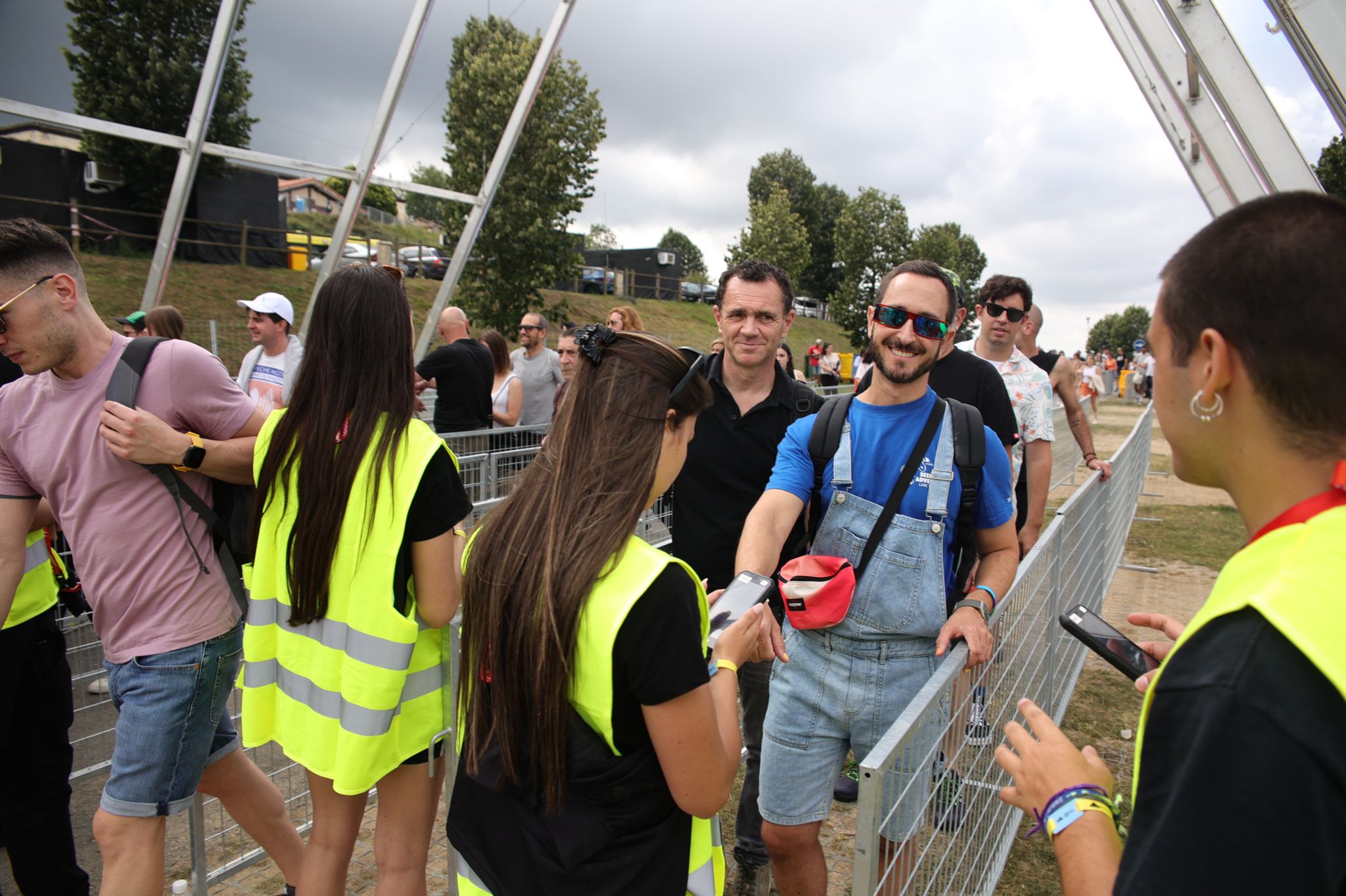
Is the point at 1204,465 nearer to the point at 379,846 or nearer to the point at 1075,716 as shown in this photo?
the point at 379,846

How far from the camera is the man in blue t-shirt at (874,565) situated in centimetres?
238

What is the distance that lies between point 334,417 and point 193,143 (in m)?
6.67

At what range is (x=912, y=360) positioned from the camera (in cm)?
248

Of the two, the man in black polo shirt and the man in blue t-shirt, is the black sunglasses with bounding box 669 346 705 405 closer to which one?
the man in blue t-shirt

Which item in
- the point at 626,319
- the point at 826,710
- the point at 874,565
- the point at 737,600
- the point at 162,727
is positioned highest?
the point at 626,319

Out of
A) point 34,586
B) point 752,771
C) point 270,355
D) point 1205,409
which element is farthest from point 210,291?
point 1205,409

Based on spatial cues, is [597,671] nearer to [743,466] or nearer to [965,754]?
[965,754]

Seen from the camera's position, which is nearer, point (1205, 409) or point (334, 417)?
point (1205, 409)

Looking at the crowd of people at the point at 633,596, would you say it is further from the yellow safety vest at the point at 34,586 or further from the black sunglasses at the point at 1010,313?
the black sunglasses at the point at 1010,313

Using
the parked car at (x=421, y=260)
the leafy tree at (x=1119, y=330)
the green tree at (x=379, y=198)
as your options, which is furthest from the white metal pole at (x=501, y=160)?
the leafy tree at (x=1119, y=330)

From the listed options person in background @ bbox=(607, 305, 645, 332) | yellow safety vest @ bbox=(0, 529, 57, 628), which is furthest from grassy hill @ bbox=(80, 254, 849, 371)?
yellow safety vest @ bbox=(0, 529, 57, 628)

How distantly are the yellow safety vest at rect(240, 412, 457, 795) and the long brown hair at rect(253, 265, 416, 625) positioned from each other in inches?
1.2

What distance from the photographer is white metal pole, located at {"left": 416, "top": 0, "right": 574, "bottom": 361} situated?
9.24 meters

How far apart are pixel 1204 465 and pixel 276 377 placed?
6.09 metres
